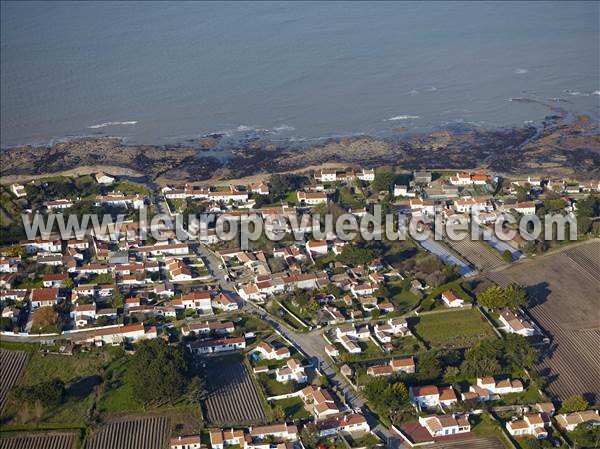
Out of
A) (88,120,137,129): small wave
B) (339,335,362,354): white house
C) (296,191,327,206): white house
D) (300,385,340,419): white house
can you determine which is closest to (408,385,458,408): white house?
(300,385,340,419): white house

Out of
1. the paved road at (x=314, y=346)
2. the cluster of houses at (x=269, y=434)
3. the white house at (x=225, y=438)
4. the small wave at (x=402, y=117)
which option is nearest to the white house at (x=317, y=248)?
the paved road at (x=314, y=346)

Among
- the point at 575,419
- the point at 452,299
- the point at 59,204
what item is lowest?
the point at 575,419

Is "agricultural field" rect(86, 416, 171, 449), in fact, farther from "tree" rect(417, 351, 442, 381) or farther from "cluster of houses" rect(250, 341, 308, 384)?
"tree" rect(417, 351, 442, 381)

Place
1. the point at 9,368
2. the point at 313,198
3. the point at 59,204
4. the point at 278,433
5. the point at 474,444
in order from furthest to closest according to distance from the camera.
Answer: the point at 313,198, the point at 59,204, the point at 9,368, the point at 278,433, the point at 474,444

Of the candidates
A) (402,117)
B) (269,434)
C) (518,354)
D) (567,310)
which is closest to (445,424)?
(518,354)

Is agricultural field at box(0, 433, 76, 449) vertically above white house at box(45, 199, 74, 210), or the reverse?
white house at box(45, 199, 74, 210)

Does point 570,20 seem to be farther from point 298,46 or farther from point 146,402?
point 146,402

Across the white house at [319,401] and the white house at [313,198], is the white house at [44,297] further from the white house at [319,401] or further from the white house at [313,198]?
the white house at [313,198]

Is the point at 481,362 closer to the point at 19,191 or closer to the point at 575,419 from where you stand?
the point at 575,419
